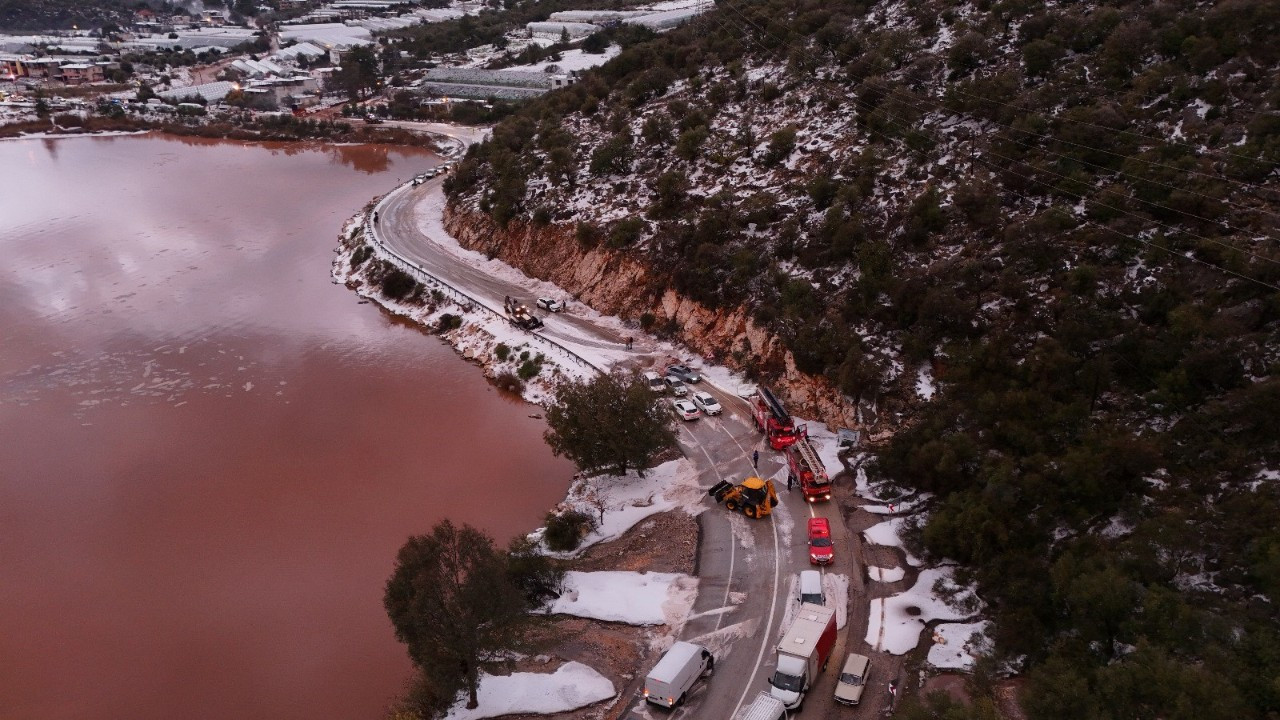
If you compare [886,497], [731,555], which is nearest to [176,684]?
[731,555]

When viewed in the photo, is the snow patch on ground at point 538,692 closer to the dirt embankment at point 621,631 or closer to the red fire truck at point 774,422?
the dirt embankment at point 621,631

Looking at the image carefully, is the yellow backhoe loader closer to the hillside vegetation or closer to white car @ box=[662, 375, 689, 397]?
the hillside vegetation

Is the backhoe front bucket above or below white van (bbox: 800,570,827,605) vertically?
below

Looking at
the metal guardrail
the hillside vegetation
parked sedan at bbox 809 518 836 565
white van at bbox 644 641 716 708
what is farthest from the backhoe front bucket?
the metal guardrail

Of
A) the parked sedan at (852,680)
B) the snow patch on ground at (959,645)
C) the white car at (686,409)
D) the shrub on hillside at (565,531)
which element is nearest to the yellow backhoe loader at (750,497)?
the shrub on hillside at (565,531)

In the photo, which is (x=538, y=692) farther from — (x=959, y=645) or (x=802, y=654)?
(x=959, y=645)
